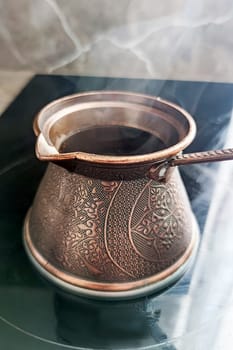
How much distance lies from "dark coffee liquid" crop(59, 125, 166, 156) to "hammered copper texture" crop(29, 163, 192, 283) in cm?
8

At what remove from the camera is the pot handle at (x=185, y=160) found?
1.46ft

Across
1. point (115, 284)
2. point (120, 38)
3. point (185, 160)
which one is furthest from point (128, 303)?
point (120, 38)

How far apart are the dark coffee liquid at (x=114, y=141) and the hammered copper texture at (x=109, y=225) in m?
0.08

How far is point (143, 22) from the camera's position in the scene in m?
0.93

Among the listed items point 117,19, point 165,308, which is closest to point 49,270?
point 165,308

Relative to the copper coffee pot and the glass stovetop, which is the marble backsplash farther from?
the copper coffee pot

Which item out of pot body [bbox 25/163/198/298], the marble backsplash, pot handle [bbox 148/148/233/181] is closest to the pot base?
pot body [bbox 25/163/198/298]

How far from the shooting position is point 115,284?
Result: 1.62 ft

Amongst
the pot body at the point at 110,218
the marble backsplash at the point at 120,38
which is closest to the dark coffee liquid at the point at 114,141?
the pot body at the point at 110,218

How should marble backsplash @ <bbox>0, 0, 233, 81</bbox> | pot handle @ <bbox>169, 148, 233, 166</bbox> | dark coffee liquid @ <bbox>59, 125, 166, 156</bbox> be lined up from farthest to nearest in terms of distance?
marble backsplash @ <bbox>0, 0, 233, 81</bbox>, dark coffee liquid @ <bbox>59, 125, 166, 156</bbox>, pot handle @ <bbox>169, 148, 233, 166</bbox>

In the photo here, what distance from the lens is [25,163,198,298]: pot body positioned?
47cm

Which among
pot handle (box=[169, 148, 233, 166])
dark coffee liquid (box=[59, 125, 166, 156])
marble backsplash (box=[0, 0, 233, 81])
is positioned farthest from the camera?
marble backsplash (box=[0, 0, 233, 81])

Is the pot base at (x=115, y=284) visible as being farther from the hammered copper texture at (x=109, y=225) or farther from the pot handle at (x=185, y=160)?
the pot handle at (x=185, y=160)

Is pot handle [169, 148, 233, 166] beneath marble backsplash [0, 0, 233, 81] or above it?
above
